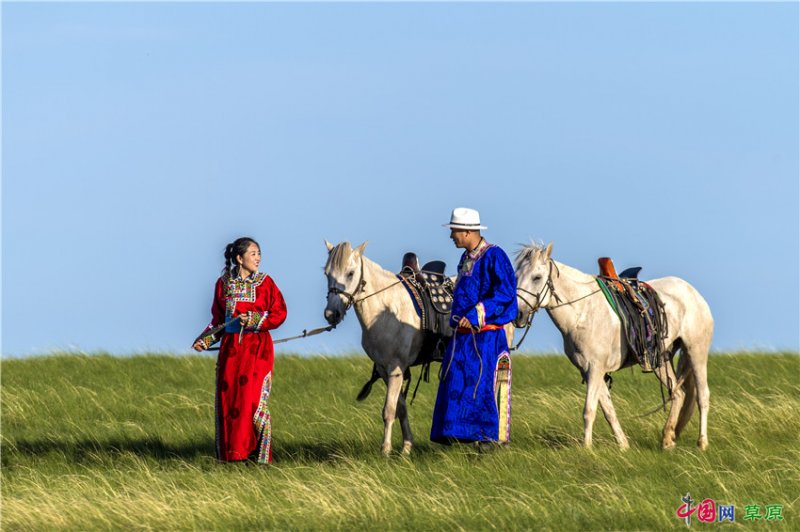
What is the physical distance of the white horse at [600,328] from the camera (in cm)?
1088

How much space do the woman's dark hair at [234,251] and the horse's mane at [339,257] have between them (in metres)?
0.66

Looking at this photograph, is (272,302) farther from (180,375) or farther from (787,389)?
(787,389)

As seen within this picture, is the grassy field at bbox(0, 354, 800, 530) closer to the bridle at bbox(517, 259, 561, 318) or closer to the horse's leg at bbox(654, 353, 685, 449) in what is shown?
the horse's leg at bbox(654, 353, 685, 449)

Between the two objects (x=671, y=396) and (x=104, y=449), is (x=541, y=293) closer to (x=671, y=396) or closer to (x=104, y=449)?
(x=671, y=396)

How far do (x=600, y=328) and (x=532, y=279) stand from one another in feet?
3.07

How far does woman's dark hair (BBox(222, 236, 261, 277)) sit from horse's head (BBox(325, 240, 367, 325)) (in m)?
0.69

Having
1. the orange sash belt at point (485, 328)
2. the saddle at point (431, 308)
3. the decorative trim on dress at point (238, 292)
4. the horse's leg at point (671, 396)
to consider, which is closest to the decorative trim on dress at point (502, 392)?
the orange sash belt at point (485, 328)

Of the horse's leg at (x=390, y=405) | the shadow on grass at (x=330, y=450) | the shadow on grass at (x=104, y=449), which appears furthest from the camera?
the shadow on grass at (x=104, y=449)

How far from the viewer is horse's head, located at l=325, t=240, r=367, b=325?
1055cm

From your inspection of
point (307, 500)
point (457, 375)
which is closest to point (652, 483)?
point (457, 375)

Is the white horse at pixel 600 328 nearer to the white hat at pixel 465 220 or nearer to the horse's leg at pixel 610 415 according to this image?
the horse's leg at pixel 610 415

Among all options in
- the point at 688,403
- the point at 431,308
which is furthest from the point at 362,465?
the point at 688,403

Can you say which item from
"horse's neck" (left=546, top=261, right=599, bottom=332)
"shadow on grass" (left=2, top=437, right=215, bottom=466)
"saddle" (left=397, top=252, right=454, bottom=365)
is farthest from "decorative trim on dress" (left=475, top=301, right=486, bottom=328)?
"shadow on grass" (left=2, top=437, right=215, bottom=466)

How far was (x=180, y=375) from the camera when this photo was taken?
58.6ft
